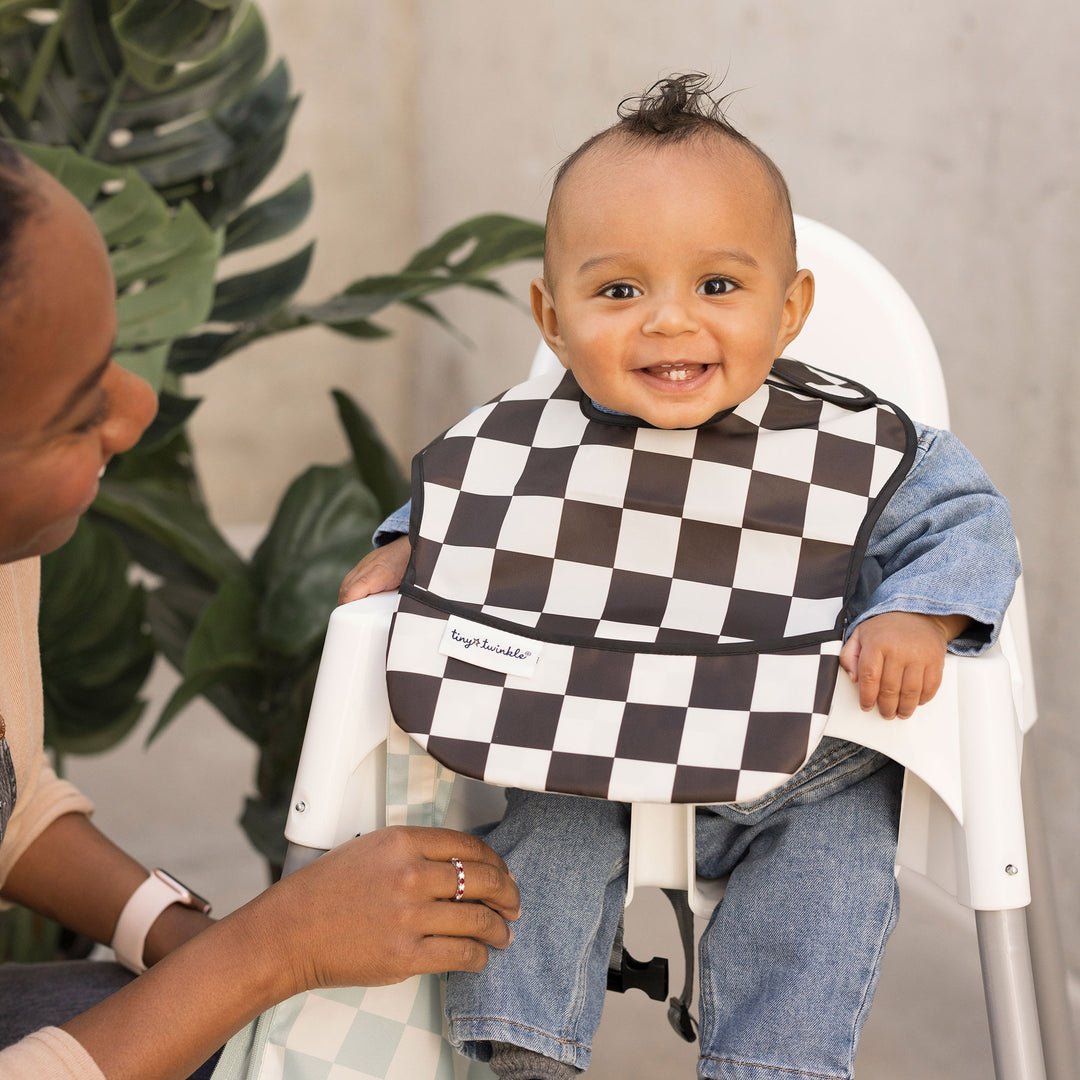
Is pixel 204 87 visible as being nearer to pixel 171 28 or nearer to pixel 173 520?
pixel 171 28

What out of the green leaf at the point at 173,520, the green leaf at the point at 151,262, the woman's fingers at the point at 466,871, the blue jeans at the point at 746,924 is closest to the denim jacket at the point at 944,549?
the blue jeans at the point at 746,924

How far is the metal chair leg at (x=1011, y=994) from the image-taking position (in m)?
0.68

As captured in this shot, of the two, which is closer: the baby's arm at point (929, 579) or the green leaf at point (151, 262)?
the baby's arm at point (929, 579)

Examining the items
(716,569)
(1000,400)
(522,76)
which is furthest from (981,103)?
(522,76)

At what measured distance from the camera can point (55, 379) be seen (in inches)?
21.5

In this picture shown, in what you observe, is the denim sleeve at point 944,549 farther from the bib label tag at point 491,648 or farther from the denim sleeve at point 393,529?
the denim sleeve at point 393,529

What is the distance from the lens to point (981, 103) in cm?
130

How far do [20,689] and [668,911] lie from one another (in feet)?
3.21

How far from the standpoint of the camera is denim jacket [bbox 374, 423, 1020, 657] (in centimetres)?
70

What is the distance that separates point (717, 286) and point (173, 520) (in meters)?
0.75

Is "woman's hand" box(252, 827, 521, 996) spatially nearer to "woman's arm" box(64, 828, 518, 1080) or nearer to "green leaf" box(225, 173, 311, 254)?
"woman's arm" box(64, 828, 518, 1080)

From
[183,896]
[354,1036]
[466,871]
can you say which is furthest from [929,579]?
[183,896]

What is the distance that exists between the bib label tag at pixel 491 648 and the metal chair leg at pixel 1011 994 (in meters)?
0.27

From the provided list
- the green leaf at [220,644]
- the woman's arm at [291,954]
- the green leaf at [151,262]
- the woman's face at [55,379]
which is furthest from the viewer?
the green leaf at [220,644]
